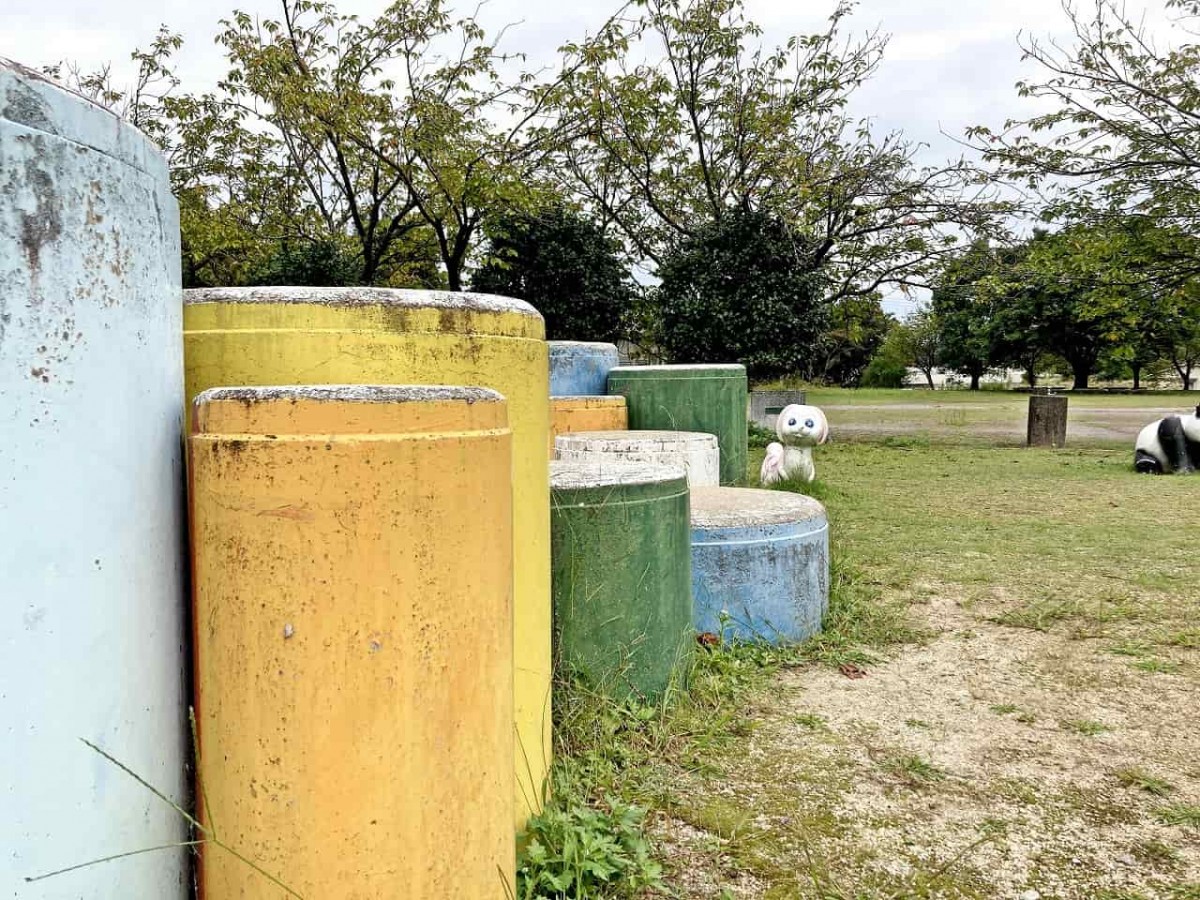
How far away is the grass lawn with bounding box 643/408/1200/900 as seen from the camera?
1854 millimetres

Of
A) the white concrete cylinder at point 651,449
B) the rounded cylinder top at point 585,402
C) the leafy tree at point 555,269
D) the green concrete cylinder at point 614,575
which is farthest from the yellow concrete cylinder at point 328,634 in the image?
the leafy tree at point 555,269

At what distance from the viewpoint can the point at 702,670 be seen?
2.89 m

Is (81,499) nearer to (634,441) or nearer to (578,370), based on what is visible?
(634,441)

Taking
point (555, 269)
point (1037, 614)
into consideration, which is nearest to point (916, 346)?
point (555, 269)

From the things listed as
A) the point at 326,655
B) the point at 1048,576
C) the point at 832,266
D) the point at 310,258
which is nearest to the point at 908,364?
A: the point at 832,266

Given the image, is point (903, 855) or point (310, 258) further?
point (310, 258)

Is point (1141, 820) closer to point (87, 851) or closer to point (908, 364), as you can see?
point (87, 851)

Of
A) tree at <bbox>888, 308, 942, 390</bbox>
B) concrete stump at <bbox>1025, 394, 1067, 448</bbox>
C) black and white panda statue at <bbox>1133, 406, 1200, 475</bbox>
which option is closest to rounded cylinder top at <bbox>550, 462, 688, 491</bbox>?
black and white panda statue at <bbox>1133, 406, 1200, 475</bbox>

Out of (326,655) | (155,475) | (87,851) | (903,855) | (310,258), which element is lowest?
(903,855)

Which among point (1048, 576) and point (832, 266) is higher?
point (832, 266)

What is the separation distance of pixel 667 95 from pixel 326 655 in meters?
13.3

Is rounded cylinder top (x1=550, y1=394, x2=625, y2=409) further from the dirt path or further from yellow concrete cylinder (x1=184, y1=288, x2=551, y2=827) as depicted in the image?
yellow concrete cylinder (x1=184, y1=288, x2=551, y2=827)

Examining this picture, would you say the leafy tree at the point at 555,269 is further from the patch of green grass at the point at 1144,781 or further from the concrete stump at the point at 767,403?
the patch of green grass at the point at 1144,781

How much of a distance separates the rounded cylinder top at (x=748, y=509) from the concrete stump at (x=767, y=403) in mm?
7966
